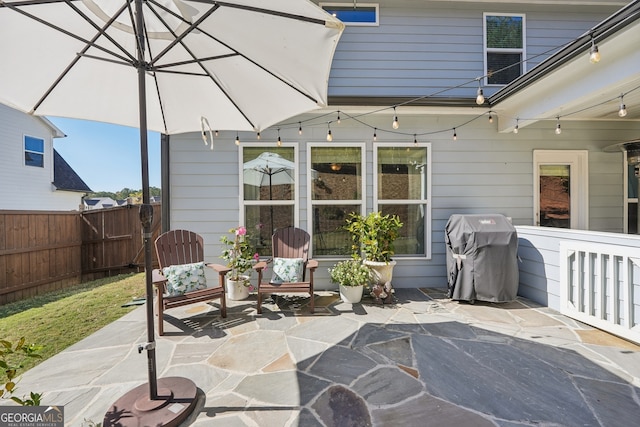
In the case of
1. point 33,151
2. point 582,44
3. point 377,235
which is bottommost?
point 377,235

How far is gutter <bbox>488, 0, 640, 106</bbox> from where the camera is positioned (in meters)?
2.28

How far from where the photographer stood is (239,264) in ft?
12.7

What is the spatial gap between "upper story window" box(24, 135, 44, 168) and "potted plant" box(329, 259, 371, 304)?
34.8ft

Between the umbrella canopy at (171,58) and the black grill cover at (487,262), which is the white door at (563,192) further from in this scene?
the umbrella canopy at (171,58)

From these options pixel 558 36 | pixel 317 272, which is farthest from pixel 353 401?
pixel 558 36

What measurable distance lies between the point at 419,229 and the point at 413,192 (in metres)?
0.61

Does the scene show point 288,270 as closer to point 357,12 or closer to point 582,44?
point 582,44

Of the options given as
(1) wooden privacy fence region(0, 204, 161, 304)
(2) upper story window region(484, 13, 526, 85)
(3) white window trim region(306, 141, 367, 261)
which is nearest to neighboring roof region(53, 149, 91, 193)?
(1) wooden privacy fence region(0, 204, 161, 304)

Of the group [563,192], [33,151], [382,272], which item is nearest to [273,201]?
[382,272]

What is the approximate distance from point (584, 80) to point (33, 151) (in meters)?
13.2

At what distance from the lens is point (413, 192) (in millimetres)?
4434

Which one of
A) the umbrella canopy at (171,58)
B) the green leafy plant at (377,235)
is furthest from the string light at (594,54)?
the green leafy plant at (377,235)

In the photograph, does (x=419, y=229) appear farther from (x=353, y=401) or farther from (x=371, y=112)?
(x=353, y=401)

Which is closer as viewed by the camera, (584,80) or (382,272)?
(584,80)
